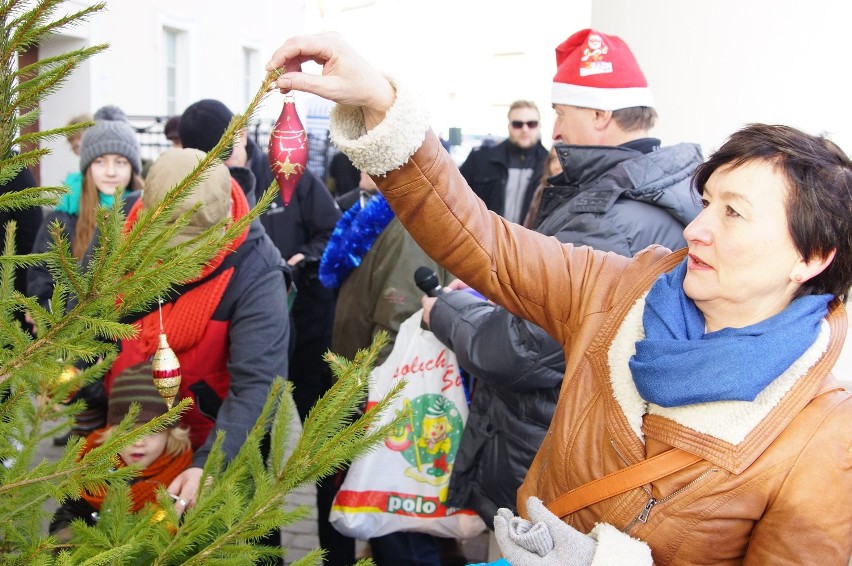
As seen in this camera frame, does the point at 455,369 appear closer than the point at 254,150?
Yes

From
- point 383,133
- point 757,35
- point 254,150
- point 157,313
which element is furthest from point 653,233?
point 254,150

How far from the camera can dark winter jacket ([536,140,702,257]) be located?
100 inches

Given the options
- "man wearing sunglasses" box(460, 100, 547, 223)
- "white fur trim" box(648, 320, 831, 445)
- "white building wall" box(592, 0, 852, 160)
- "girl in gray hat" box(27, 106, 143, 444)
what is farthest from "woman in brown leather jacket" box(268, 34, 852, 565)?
"man wearing sunglasses" box(460, 100, 547, 223)

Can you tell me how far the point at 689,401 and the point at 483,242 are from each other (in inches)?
21.0

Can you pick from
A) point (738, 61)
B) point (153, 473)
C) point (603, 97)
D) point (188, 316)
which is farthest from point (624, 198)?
point (738, 61)

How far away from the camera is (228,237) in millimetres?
1303

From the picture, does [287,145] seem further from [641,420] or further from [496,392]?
[496,392]

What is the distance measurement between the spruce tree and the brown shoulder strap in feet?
1.58

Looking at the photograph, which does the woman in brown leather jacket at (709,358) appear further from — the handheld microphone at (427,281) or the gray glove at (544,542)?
the handheld microphone at (427,281)

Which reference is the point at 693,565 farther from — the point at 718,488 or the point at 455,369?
the point at 455,369

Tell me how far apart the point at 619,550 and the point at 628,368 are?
369 mm

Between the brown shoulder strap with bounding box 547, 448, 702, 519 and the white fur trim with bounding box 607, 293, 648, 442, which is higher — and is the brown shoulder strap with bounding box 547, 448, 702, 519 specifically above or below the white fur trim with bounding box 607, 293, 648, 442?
below

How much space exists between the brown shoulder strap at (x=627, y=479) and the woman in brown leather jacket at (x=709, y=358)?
17 mm

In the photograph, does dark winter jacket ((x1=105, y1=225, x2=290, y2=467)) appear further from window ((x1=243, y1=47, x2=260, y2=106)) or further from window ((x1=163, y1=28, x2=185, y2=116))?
window ((x1=243, y1=47, x2=260, y2=106))
